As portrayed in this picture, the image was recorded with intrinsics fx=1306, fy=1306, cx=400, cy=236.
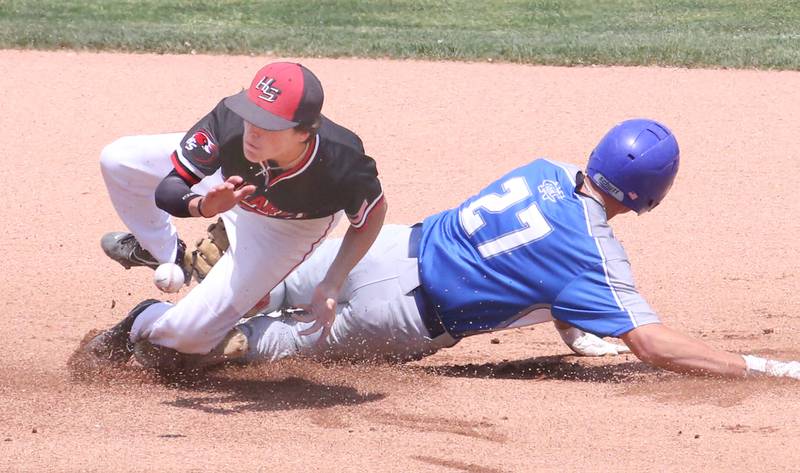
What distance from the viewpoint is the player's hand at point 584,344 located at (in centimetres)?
610

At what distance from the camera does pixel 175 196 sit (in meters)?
4.92

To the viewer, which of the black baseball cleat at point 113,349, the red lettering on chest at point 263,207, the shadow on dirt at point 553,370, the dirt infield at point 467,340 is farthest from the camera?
the shadow on dirt at point 553,370

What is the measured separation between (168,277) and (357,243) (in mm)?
845

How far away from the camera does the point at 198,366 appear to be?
565 cm

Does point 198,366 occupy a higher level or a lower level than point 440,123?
lower

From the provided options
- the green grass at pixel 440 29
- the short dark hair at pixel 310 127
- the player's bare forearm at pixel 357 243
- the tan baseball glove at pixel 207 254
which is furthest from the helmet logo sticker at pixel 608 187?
the green grass at pixel 440 29

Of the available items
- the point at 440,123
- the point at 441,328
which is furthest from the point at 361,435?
the point at 440,123

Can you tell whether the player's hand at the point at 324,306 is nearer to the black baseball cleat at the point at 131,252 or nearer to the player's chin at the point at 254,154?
the player's chin at the point at 254,154

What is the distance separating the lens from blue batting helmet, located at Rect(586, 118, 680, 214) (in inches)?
211

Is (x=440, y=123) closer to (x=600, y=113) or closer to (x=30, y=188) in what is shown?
(x=600, y=113)

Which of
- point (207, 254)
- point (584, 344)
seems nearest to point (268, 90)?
point (207, 254)

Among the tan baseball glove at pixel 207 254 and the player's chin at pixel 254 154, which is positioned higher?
the player's chin at pixel 254 154

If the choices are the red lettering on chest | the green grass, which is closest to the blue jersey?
the red lettering on chest

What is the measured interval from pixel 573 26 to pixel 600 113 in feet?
12.9
